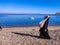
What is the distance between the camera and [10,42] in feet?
45.4

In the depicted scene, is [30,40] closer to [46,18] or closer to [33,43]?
[33,43]

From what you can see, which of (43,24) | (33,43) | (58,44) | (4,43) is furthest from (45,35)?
(4,43)

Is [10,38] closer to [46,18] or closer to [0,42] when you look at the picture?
[0,42]

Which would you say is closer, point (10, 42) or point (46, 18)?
point (10, 42)

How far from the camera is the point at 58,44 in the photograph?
15516 millimetres

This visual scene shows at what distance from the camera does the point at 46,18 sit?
1698 centimetres

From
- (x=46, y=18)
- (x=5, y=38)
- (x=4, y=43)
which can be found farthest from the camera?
(x=46, y=18)

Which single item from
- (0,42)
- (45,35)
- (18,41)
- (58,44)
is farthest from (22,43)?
(45,35)

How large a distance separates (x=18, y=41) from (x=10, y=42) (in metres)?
0.58

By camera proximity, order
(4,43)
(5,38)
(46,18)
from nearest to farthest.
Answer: (4,43)
(5,38)
(46,18)

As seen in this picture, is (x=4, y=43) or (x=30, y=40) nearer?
(x=4, y=43)

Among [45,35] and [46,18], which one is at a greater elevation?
[46,18]

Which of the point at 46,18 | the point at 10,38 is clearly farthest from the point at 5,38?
the point at 46,18

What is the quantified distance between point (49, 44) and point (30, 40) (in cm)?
118
